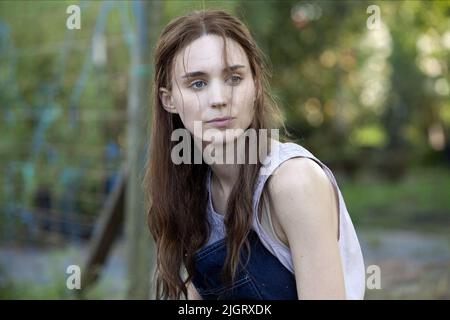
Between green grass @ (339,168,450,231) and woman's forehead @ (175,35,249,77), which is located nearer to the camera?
woman's forehead @ (175,35,249,77)

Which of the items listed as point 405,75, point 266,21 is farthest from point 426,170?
point 266,21

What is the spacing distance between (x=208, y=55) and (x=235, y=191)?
0.33m

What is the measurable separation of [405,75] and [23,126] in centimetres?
958

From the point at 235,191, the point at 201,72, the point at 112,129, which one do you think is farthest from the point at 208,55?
the point at 112,129

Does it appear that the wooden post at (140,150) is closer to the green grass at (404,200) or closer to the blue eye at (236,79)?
the blue eye at (236,79)

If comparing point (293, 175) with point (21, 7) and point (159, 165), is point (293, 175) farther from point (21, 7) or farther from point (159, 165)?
point (21, 7)

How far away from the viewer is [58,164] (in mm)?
7484

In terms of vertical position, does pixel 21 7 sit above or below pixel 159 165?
above

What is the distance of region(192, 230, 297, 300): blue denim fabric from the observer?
1.56 m
